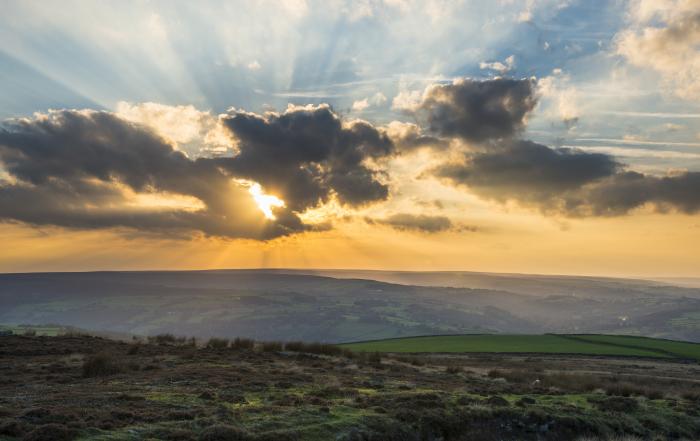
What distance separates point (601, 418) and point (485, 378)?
1755 centimetres

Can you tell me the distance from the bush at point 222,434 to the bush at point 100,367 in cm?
1888

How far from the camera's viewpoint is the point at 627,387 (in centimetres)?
3544

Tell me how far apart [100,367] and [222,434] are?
1990cm

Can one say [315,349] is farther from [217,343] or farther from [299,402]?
[299,402]

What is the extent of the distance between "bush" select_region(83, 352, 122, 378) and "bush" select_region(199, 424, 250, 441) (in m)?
18.9

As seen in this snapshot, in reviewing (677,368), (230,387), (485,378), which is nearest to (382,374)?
(485,378)

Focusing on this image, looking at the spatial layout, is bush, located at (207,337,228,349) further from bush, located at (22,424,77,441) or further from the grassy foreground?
bush, located at (22,424,77,441)

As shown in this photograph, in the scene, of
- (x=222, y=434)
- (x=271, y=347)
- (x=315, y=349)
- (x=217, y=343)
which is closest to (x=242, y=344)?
(x=217, y=343)

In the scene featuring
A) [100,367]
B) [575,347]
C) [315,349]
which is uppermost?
[100,367]

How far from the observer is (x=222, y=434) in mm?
16266

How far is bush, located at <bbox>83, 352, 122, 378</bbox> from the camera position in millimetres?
30625

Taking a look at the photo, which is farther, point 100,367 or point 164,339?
point 164,339

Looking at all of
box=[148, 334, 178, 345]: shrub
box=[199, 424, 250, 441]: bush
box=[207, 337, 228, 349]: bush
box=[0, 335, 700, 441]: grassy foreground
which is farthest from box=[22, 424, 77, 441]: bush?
box=[148, 334, 178, 345]: shrub

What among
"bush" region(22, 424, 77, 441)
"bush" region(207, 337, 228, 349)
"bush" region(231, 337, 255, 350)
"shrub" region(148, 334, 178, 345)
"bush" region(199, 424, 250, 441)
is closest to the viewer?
"bush" region(22, 424, 77, 441)
